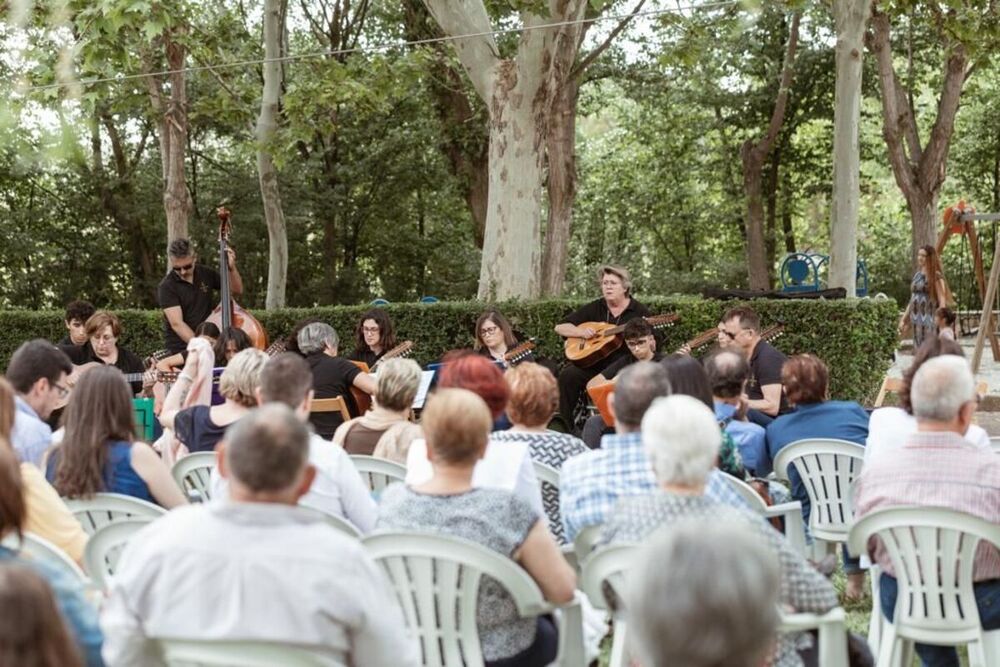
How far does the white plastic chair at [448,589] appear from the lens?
3.30 meters

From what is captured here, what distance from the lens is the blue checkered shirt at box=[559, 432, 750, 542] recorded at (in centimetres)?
396

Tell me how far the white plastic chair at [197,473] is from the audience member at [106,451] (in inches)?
32.1

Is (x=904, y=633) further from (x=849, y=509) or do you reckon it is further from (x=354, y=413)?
(x=354, y=413)

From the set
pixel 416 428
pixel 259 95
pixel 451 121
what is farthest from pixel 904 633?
pixel 451 121

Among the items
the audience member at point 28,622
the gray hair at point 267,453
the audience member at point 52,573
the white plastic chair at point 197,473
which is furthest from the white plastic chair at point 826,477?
the audience member at point 28,622

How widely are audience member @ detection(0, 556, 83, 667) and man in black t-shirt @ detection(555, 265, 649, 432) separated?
7.52 meters

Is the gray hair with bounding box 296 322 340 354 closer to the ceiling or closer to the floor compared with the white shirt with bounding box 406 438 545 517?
closer to the ceiling

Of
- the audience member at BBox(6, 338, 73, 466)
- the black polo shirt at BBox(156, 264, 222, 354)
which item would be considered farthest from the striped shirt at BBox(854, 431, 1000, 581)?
the black polo shirt at BBox(156, 264, 222, 354)

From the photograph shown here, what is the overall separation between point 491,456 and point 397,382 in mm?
1530

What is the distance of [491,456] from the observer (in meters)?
4.05

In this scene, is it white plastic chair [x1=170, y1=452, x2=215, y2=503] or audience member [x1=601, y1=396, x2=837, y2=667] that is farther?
white plastic chair [x1=170, y1=452, x2=215, y2=503]

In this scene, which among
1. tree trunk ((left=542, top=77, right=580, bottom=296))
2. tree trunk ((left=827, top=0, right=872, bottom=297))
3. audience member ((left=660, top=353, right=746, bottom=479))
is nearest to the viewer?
audience member ((left=660, top=353, right=746, bottom=479))

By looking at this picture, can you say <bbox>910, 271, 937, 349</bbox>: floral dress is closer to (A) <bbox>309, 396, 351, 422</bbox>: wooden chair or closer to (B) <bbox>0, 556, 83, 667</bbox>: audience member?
(A) <bbox>309, 396, 351, 422</bbox>: wooden chair

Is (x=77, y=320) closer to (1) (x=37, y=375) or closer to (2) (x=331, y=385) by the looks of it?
(2) (x=331, y=385)
